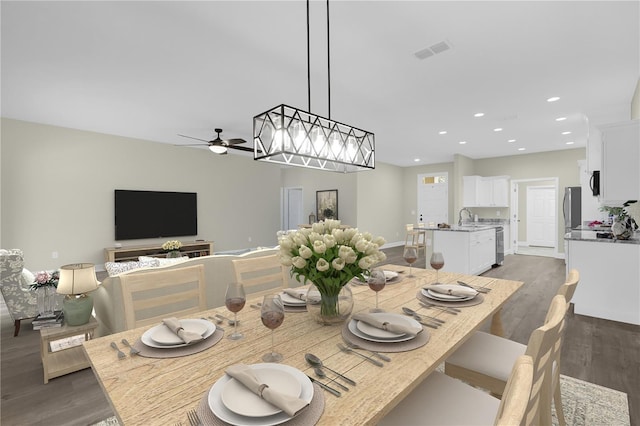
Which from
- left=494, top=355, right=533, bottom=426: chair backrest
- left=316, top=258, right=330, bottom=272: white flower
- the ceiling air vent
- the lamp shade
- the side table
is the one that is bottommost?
the side table

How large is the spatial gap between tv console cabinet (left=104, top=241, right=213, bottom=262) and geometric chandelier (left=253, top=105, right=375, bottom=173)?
5.10 meters

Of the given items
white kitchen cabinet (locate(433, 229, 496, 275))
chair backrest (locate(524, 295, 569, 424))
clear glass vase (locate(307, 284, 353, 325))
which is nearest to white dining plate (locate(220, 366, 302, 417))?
clear glass vase (locate(307, 284, 353, 325))

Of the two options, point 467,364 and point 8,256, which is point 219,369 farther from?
point 8,256

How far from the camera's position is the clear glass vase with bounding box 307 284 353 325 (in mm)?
1347

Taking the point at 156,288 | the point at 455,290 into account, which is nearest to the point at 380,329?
the point at 455,290

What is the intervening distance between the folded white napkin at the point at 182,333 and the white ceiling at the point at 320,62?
2267 millimetres

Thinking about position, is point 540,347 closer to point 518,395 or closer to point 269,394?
point 518,395

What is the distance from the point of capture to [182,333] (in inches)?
46.5

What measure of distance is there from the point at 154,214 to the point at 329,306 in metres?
6.44

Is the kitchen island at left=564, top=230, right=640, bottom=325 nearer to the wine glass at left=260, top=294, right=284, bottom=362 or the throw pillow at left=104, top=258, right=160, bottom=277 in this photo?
the wine glass at left=260, top=294, right=284, bottom=362

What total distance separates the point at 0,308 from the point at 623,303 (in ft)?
24.3

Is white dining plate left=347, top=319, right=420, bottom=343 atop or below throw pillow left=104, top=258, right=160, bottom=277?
atop

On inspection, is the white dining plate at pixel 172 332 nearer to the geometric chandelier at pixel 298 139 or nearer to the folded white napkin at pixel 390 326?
the folded white napkin at pixel 390 326

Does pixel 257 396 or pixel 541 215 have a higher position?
pixel 541 215
